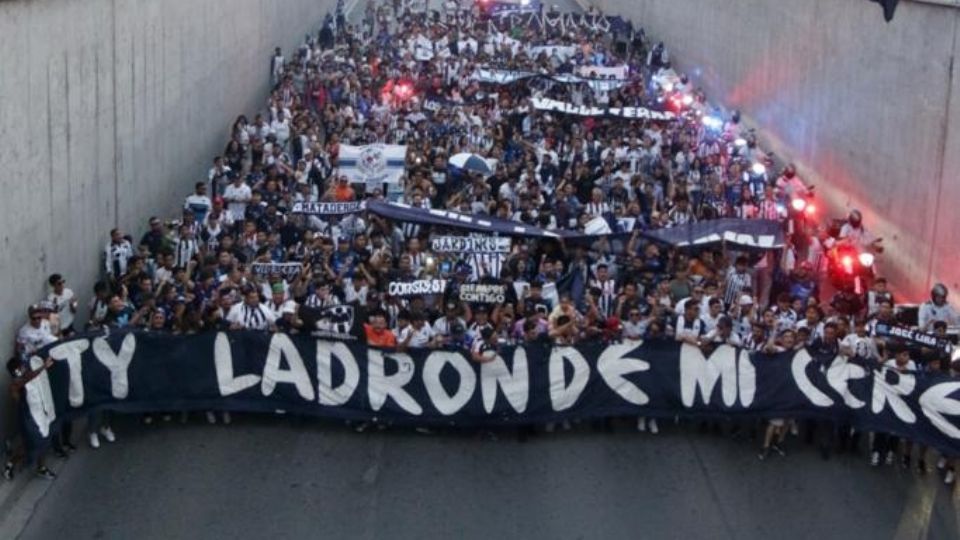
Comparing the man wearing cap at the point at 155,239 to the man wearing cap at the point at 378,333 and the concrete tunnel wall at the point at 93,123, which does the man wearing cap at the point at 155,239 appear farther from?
the man wearing cap at the point at 378,333

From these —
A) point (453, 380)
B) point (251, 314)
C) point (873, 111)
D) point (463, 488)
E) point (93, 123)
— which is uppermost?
point (873, 111)

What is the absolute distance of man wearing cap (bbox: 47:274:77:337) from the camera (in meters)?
14.4

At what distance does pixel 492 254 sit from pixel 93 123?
16.4 ft

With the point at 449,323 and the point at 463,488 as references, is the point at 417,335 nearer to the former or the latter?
the point at 449,323

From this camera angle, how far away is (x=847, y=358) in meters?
13.6

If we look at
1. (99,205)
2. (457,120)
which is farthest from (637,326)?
(457,120)

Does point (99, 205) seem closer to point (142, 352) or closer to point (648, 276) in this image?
point (142, 352)

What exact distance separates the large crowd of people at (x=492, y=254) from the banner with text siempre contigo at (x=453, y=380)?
8.9 inches

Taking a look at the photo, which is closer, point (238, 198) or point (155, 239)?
point (155, 239)

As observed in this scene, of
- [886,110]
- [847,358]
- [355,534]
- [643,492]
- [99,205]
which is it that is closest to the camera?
[355,534]

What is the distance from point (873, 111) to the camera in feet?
70.2

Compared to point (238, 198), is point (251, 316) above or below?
below

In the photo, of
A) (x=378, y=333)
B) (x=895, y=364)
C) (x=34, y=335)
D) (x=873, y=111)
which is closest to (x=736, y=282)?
(x=895, y=364)

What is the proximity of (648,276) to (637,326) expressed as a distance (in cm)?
295
